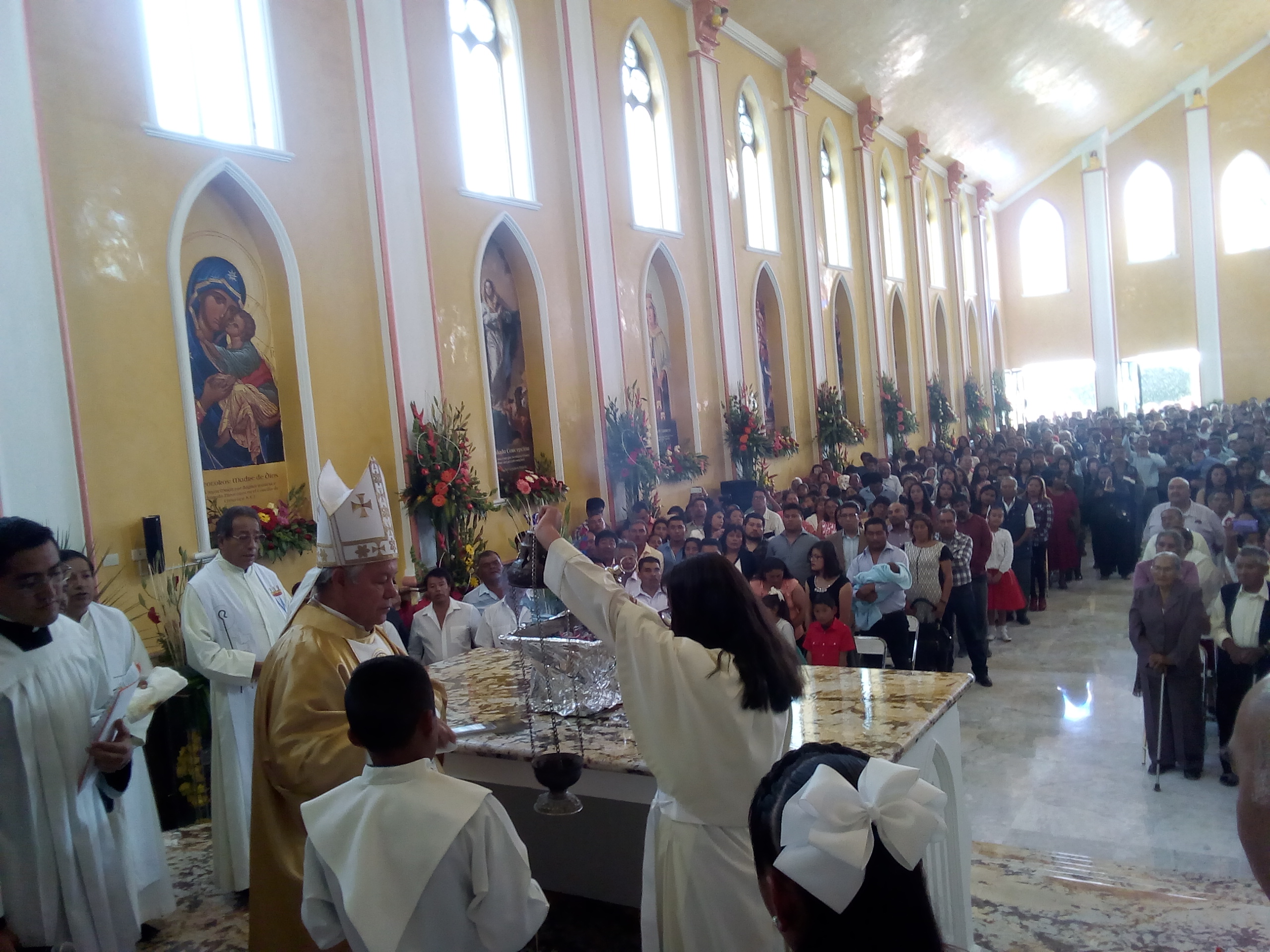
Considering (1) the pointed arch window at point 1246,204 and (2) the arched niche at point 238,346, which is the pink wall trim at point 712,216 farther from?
(1) the pointed arch window at point 1246,204

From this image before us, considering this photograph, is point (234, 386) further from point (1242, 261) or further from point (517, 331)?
point (1242, 261)

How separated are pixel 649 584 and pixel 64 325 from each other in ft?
12.9

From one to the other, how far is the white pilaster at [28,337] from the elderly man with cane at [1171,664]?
6.42 metres

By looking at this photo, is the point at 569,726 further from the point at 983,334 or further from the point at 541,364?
the point at 983,334

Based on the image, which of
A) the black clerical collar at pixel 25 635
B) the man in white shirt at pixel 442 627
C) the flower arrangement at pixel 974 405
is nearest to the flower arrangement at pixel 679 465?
the man in white shirt at pixel 442 627

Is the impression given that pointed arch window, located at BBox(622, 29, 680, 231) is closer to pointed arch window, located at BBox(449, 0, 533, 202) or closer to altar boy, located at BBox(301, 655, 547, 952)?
pointed arch window, located at BBox(449, 0, 533, 202)

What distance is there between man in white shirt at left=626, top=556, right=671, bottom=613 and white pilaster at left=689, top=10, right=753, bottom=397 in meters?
7.00

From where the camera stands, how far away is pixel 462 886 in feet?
6.29

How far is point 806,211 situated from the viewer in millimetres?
14852

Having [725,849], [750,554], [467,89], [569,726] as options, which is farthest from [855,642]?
[467,89]

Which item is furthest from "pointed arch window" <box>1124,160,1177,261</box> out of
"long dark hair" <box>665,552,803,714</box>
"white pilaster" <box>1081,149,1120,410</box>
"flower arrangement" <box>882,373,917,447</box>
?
"long dark hair" <box>665,552,803,714</box>

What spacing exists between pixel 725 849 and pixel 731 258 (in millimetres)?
11248

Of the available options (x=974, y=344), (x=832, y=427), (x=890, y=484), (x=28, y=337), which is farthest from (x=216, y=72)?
(x=974, y=344)

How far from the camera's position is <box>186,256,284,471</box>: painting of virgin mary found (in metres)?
6.62
